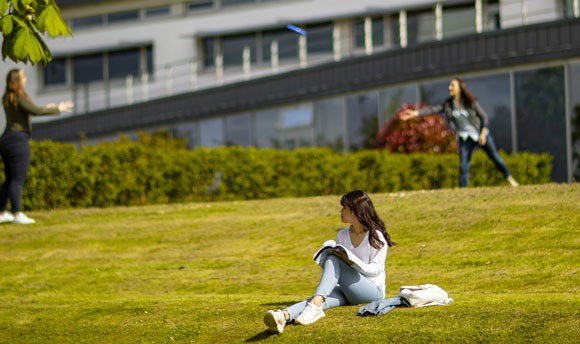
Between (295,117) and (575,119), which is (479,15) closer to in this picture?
(295,117)

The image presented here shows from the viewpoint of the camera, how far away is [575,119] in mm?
24094

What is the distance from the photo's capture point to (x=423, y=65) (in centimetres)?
2723

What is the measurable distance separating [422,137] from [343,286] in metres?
15.0

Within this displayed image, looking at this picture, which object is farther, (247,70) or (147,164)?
(247,70)

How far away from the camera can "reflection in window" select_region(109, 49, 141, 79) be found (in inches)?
1687

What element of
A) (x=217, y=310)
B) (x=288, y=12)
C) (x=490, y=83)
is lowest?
(x=217, y=310)

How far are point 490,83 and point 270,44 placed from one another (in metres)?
14.1

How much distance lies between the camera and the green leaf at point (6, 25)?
9.64 metres

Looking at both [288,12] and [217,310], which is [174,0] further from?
[217,310]

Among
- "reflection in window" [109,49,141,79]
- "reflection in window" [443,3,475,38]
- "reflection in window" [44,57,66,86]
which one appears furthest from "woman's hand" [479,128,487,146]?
"reflection in window" [44,57,66,86]

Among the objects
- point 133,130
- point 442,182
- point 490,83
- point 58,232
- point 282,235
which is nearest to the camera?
point 282,235

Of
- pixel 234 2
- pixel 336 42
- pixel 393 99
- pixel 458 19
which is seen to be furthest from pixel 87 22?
pixel 393 99

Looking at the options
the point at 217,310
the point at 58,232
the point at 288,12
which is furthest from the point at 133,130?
the point at 217,310

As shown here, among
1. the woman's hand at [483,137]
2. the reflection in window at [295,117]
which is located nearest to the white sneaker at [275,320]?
the woman's hand at [483,137]
